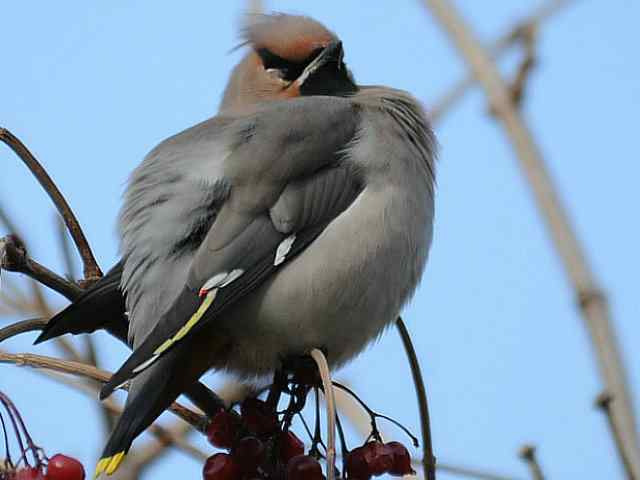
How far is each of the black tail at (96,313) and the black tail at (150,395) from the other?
0.73ft

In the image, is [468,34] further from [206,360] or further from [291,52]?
[291,52]

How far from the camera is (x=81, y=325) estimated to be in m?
2.90

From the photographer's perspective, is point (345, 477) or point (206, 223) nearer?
point (345, 477)

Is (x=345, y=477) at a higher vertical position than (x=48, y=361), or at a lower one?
lower

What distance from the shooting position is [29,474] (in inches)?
89.0

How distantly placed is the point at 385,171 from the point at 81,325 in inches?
41.2

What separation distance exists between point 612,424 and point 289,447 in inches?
40.5

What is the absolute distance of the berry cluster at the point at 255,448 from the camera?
2.50 m

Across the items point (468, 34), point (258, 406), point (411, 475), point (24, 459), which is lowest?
point (411, 475)

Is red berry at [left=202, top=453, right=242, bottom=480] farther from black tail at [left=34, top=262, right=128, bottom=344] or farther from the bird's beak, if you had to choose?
the bird's beak

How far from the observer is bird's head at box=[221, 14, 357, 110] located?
392 centimetres

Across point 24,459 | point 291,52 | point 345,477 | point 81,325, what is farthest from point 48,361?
point 291,52

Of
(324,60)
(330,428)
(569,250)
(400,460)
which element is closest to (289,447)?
(400,460)

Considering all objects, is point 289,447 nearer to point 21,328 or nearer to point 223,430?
point 223,430
